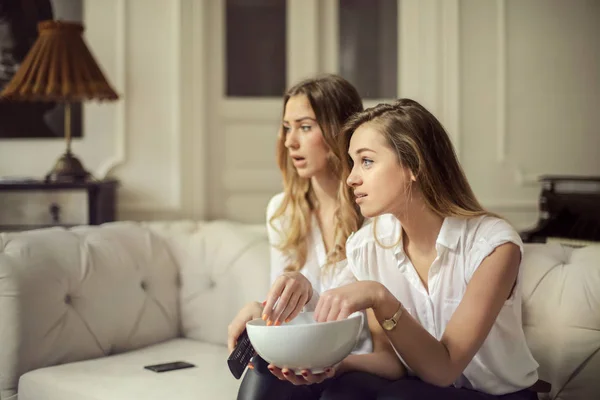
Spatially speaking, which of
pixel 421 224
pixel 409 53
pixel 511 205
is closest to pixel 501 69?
pixel 409 53

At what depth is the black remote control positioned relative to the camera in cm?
148

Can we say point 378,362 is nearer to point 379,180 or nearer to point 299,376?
point 299,376

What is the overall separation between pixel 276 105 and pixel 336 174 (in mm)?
2005

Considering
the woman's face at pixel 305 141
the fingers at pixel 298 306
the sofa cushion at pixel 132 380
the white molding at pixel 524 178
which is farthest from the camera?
the white molding at pixel 524 178

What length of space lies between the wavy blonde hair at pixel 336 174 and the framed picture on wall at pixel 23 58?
6.39 ft

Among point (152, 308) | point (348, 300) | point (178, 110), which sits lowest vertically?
point (152, 308)

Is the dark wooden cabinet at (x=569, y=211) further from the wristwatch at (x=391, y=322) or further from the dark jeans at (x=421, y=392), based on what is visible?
the wristwatch at (x=391, y=322)

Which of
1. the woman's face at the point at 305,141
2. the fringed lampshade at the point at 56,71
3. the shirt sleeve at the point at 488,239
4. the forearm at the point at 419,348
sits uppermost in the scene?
the fringed lampshade at the point at 56,71

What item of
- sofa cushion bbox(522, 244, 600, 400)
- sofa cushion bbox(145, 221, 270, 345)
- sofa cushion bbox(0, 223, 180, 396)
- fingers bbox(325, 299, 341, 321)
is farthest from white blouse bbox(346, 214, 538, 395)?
sofa cushion bbox(0, 223, 180, 396)

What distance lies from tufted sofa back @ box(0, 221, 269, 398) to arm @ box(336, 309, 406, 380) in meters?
0.68

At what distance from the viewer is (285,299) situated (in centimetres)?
147

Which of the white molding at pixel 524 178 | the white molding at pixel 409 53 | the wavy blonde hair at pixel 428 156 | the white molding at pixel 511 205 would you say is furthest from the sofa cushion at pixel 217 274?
the white molding at pixel 524 178

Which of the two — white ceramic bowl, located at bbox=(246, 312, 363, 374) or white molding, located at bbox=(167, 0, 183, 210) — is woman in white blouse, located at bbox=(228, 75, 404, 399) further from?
white molding, located at bbox=(167, 0, 183, 210)

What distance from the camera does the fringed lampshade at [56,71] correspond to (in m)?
3.19
